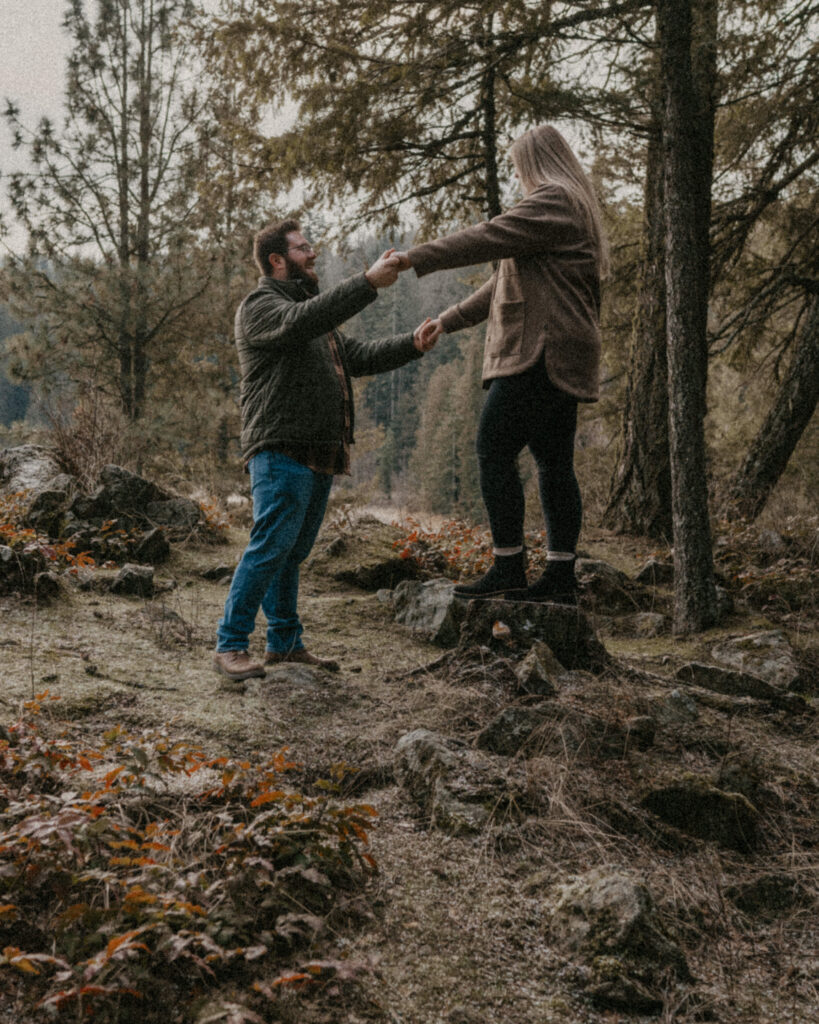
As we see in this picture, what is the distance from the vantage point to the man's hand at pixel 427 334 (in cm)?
356

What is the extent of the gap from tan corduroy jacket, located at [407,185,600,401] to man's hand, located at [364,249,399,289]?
102 mm

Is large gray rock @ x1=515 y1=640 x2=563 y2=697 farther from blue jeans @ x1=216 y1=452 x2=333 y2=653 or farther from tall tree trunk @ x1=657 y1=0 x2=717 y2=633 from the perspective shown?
tall tree trunk @ x1=657 y1=0 x2=717 y2=633

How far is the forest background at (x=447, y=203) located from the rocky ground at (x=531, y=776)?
1.49m

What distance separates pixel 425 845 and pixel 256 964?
668 millimetres

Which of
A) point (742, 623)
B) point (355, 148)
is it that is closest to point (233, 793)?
point (742, 623)

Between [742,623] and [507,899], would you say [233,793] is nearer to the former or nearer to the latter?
[507,899]

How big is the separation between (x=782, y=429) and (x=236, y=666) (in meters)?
6.54

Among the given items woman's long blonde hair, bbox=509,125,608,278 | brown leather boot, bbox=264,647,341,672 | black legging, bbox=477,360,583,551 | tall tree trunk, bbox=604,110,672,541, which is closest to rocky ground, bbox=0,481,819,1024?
brown leather boot, bbox=264,647,341,672

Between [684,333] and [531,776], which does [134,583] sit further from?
[684,333]

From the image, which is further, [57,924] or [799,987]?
[799,987]

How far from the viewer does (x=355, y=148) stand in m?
5.43

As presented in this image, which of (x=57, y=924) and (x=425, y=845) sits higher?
(x=57, y=924)

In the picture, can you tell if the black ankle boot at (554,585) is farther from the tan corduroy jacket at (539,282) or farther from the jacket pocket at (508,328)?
the jacket pocket at (508,328)

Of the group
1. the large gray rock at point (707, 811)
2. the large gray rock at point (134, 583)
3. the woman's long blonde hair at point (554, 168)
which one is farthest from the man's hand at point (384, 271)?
the large gray rock at point (134, 583)
